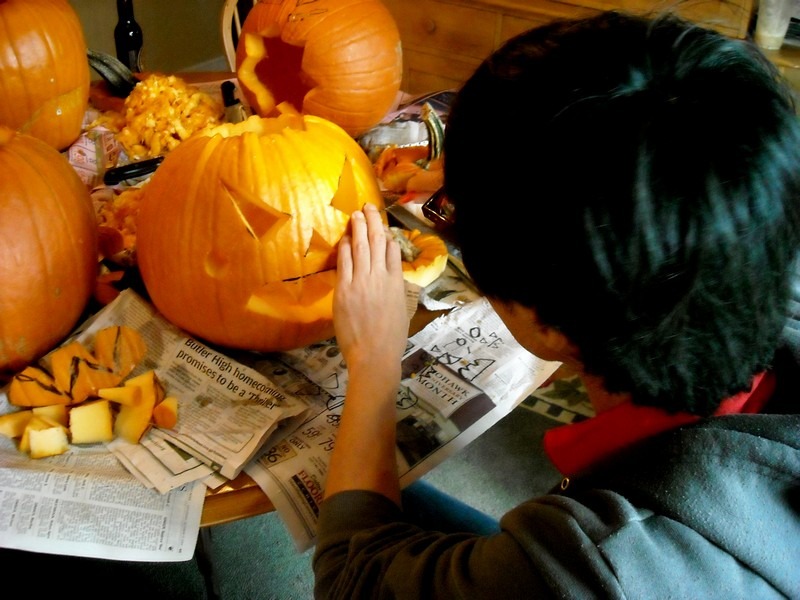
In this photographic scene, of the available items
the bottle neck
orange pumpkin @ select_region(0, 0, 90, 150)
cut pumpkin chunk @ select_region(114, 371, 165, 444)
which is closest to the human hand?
cut pumpkin chunk @ select_region(114, 371, 165, 444)

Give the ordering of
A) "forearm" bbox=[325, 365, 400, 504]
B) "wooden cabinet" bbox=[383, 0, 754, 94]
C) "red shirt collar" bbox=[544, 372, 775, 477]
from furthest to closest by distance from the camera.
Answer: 1. "wooden cabinet" bbox=[383, 0, 754, 94]
2. "forearm" bbox=[325, 365, 400, 504]
3. "red shirt collar" bbox=[544, 372, 775, 477]

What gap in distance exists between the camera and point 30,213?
0.80 meters

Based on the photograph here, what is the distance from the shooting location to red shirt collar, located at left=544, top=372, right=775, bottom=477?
577 mm

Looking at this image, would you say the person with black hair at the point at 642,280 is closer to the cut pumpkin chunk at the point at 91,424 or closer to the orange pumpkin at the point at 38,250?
the cut pumpkin chunk at the point at 91,424

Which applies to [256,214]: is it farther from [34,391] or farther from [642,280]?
[642,280]

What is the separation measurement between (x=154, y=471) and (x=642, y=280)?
0.50 m

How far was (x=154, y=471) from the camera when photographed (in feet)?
2.33

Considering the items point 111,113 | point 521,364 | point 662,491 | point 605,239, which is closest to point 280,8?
point 111,113

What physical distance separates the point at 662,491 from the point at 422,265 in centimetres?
51

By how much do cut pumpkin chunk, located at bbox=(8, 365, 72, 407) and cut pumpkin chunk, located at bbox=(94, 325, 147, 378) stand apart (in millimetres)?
55

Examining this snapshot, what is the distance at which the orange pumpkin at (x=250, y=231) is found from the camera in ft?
2.61

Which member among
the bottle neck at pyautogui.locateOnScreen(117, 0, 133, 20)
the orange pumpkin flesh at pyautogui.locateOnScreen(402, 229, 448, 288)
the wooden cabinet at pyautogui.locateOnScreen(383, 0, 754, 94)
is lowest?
the wooden cabinet at pyautogui.locateOnScreen(383, 0, 754, 94)

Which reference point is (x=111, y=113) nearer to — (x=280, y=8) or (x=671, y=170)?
(x=280, y=8)

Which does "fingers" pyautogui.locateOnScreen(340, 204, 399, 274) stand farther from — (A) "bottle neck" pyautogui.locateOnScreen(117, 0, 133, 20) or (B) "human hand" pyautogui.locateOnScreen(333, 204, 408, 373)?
(A) "bottle neck" pyautogui.locateOnScreen(117, 0, 133, 20)
